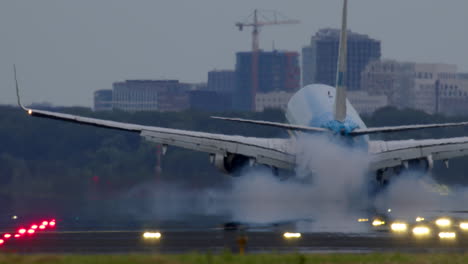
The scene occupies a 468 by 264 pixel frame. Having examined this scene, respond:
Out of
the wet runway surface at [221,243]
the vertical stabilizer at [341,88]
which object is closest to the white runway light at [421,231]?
the wet runway surface at [221,243]

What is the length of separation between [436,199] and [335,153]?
27.7 ft

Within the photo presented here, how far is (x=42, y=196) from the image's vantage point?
267 ft

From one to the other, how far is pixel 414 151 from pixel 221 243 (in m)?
25.9

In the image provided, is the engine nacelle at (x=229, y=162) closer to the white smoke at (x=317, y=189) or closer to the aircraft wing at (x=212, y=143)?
the aircraft wing at (x=212, y=143)

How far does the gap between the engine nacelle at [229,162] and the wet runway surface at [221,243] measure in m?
18.3

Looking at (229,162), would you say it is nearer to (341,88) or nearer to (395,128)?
(341,88)

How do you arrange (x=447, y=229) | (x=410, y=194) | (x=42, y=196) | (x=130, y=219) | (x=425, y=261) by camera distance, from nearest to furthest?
(x=425, y=261), (x=447, y=229), (x=130, y=219), (x=410, y=194), (x=42, y=196)

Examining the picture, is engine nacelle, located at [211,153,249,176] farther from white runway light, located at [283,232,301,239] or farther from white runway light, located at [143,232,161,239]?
white runway light, located at [283,232,301,239]

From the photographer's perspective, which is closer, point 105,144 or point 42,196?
point 42,196

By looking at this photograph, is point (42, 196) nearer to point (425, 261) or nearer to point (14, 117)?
point (14, 117)

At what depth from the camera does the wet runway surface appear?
45.5 metres

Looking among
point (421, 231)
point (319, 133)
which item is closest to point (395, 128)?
point (319, 133)

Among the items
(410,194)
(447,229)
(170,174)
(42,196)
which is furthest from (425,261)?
(170,174)

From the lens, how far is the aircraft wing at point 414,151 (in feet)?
235
